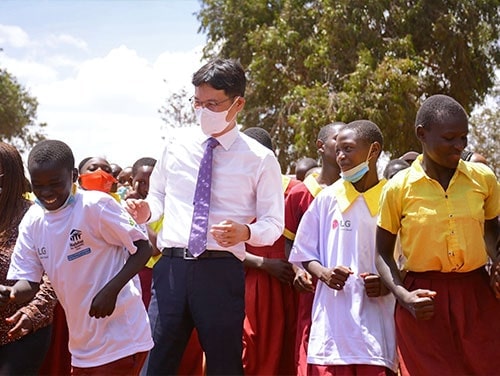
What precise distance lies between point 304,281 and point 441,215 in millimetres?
1243

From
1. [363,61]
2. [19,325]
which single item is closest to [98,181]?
[19,325]

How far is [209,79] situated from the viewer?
13.3 ft

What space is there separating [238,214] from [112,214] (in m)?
0.70

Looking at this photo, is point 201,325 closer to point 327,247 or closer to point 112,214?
point 112,214

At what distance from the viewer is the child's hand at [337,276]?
432cm

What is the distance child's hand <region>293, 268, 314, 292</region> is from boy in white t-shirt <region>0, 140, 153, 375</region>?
133cm

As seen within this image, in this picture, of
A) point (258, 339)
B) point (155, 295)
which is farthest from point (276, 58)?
point (155, 295)

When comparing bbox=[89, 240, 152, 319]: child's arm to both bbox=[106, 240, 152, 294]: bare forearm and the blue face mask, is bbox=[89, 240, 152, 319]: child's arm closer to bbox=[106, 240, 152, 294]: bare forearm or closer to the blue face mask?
bbox=[106, 240, 152, 294]: bare forearm

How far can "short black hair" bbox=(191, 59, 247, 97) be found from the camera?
13.3 feet

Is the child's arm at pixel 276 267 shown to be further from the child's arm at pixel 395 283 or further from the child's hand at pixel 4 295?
the child's hand at pixel 4 295

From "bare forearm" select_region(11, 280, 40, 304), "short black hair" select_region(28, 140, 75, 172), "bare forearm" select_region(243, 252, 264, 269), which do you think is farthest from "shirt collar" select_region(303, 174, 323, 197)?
"bare forearm" select_region(11, 280, 40, 304)

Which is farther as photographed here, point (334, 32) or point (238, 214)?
point (334, 32)

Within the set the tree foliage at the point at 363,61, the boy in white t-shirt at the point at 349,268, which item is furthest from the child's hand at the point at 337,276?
the tree foliage at the point at 363,61

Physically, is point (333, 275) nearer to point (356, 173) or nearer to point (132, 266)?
point (356, 173)
